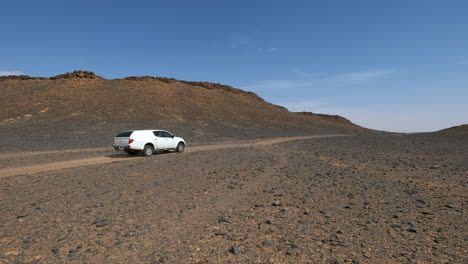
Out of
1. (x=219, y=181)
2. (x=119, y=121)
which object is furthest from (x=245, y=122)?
(x=219, y=181)

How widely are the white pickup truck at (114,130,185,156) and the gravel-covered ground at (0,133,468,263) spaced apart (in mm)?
6465

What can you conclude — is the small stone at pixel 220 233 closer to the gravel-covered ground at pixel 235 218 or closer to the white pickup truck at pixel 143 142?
the gravel-covered ground at pixel 235 218

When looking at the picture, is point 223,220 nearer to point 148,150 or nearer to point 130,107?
point 148,150

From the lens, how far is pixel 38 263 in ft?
12.4

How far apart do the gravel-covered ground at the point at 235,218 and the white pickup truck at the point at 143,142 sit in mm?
6465

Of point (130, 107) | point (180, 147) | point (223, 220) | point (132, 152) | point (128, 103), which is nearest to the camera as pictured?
point (223, 220)

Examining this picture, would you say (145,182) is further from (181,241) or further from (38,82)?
(38,82)

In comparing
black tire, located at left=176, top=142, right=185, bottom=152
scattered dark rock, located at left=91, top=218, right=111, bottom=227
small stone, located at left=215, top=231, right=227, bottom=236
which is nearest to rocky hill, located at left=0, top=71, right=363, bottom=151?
black tire, located at left=176, top=142, right=185, bottom=152

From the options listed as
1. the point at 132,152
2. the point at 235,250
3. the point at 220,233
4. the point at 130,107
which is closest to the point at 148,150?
the point at 132,152

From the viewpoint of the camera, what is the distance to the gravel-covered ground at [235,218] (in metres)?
4.05

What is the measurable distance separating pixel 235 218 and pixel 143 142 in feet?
41.1

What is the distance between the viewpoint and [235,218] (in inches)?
218

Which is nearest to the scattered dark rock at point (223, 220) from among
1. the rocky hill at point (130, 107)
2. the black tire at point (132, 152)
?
the black tire at point (132, 152)

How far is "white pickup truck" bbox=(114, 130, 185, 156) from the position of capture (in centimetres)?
1644
